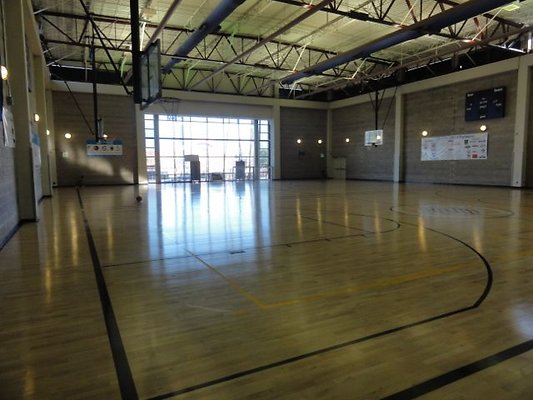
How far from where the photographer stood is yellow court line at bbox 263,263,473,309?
3.36 meters

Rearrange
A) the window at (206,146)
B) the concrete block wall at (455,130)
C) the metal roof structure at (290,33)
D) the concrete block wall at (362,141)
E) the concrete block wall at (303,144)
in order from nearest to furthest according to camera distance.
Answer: the metal roof structure at (290,33)
the concrete block wall at (455,130)
the concrete block wall at (362,141)
the window at (206,146)
the concrete block wall at (303,144)

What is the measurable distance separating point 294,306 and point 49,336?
180 cm

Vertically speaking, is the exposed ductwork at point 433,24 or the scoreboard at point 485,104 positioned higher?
the exposed ductwork at point 433,24

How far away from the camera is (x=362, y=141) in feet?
79.8

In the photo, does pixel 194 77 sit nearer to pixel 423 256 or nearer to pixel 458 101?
pixel 458 101

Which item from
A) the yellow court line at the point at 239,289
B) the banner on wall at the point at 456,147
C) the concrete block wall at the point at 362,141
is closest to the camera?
the yellow court line at the point at 239,289

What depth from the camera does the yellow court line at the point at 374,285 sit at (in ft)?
11.0

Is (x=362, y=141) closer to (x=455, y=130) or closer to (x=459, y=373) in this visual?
(x=455, y=130)

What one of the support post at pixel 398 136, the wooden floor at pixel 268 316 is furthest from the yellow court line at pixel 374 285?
the support post at pixel 398 136

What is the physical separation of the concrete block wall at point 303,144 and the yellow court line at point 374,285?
2150 cm

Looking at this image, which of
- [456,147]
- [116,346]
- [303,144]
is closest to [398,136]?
[456,147]

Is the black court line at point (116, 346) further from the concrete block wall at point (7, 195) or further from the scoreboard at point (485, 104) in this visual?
Answer: the scoreboard at point (485, 104)

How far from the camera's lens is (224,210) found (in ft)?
31.8

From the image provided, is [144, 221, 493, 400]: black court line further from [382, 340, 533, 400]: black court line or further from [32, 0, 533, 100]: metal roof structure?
[32, 0, 533, 100]: metal roof structure
